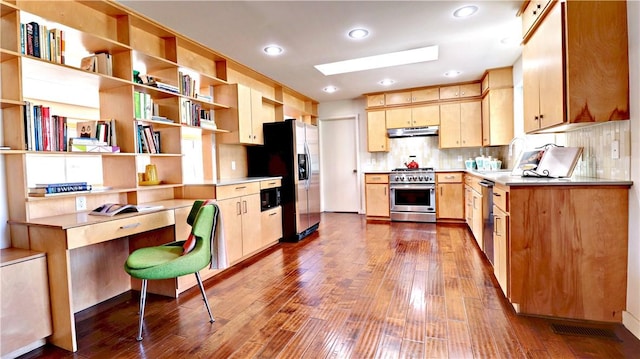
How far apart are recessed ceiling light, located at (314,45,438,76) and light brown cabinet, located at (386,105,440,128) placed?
63.9 inches

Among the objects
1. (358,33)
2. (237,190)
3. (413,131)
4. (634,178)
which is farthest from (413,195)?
(634,178)

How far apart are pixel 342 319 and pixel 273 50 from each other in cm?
290

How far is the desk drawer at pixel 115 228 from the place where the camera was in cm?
188

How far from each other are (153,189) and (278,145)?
185cm

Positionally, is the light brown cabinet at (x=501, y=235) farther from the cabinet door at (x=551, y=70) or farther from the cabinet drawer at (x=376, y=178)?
the cabinet drawer at (x=376, y=178)

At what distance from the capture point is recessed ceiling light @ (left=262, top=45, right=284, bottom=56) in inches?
136

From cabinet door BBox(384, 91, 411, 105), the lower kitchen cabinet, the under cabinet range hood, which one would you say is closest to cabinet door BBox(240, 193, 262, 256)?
the lower kitchen cabinet

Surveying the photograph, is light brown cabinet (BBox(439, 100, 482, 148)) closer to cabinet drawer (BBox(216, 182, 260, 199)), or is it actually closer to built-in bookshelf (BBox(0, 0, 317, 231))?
cabinet drawer (BBox(216, 182, 260, 199))

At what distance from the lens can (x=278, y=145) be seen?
438 centimetres

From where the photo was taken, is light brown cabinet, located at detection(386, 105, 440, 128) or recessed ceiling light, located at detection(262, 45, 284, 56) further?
light brown cabinet, located at detection(386, 105, 440, 128)

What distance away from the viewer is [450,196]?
524 centimetres

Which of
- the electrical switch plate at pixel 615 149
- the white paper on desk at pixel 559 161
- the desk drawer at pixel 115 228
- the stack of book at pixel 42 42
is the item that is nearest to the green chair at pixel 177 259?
the desk drawer at pixel 115 228

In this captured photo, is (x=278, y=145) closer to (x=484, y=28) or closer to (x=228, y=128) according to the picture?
(x=228, y=128)

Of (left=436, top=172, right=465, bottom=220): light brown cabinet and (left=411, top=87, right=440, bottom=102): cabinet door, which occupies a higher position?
(left=411, top=87, right=440, bottom=102): cabinet door
